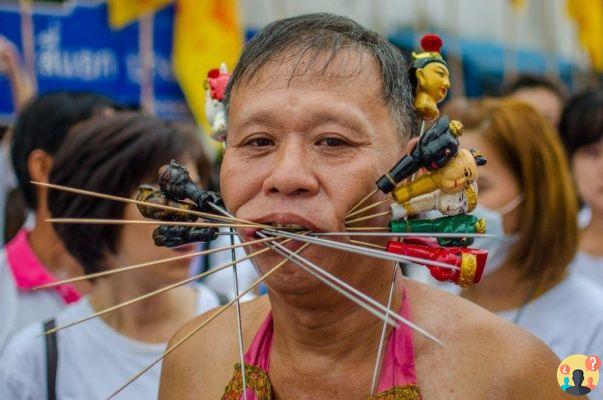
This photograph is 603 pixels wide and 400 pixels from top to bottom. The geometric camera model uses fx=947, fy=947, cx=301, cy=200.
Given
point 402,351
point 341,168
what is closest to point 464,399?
point 402,351

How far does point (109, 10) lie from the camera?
24.9 feet

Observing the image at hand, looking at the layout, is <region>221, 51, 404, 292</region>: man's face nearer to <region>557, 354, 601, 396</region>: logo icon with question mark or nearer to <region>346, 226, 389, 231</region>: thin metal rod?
<region>346, 226, 389, 231</region>: thin metal rod

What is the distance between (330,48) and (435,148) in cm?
38

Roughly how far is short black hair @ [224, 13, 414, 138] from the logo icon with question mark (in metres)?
0.62

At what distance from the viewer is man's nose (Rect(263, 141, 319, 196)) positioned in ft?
6.13

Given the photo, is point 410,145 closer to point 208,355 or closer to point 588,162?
point 208,355

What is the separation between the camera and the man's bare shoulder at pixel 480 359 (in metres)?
2.01

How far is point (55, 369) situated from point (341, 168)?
1.58m

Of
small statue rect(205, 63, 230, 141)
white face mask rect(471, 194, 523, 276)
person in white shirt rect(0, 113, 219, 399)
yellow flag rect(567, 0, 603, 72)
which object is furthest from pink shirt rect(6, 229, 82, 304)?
yellow flag rect(567, 0, 603, 72)

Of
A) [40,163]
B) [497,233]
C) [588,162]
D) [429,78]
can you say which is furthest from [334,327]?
[588,162]

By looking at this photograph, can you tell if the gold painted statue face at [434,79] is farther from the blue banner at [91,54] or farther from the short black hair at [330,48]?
the blue banner at [91,54]

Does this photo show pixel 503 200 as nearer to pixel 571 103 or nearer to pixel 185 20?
pixel 571 103

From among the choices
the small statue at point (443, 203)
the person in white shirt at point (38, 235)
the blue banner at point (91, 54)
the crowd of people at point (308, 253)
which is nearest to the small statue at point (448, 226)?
the small statue at point (443, 203)

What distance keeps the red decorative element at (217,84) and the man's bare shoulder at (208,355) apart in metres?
0.55
